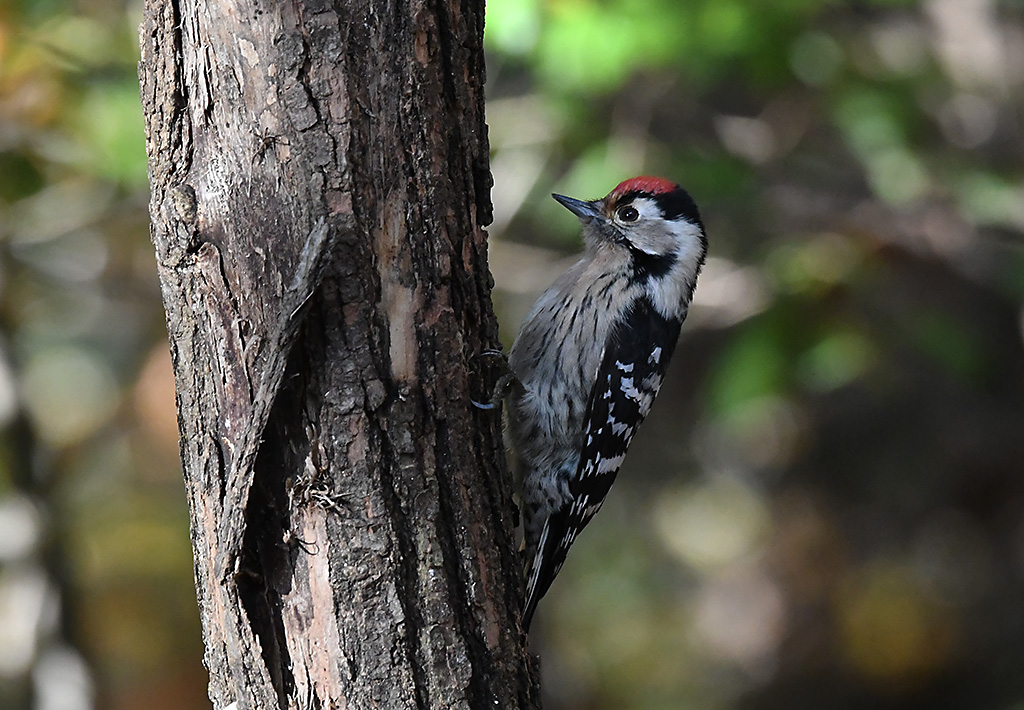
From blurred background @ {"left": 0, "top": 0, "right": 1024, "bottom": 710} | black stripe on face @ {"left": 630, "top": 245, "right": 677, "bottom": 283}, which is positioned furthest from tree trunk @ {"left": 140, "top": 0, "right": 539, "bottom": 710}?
blurred background @ {"left": 0, "top": 0, "right": 1024, "bottom": 710}

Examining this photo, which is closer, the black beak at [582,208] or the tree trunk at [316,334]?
the tree trunk at [316,334]

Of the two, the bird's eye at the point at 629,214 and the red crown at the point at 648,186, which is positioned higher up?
the red crown at the point at 648,186

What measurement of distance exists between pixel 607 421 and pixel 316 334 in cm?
176

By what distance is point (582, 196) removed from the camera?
489 cm

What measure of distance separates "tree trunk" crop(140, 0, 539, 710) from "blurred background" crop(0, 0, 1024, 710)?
226cm

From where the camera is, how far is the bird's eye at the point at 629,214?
12.2 ft

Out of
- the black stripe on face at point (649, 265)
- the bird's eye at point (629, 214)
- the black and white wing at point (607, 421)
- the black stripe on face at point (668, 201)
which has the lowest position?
the black and white wing at point (607, 421)

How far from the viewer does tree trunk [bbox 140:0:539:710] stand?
1869 mm

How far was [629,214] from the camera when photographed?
3711mm

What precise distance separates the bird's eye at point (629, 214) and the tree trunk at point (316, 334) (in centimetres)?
176

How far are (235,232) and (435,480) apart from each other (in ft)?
2.06

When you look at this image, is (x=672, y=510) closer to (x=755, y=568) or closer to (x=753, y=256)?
(x=755, y=568)

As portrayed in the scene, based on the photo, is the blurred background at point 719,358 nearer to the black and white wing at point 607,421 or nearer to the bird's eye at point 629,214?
the bird's eye at point 629,214

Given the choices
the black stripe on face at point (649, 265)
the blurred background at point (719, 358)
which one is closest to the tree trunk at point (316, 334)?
the black stripe on face at point (649, 265)
